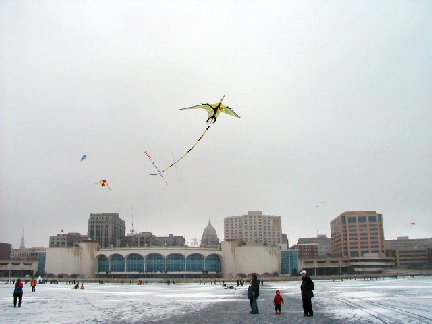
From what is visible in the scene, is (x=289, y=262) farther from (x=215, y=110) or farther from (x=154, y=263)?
(x=215, y=110)

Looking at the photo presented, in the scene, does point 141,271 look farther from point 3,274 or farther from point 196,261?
point 3,274

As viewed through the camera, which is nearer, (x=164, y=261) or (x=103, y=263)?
(x=164, y=261)

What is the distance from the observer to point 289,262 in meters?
159

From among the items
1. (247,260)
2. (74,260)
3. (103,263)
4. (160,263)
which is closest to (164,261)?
(160,263)

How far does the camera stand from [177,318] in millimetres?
20812

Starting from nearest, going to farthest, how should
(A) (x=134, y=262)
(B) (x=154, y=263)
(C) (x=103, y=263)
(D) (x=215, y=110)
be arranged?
(D) (x=215, y=110) → (B) (x=154, y=263) → (A) (x=134, y=262) → (C) (x=103, y=263)

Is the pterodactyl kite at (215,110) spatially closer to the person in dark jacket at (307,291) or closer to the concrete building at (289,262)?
the person in dark jacket at (307,291)

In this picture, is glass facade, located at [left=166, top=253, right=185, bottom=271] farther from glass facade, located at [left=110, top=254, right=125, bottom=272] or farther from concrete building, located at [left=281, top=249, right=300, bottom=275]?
concrete building, located at [left=281, top=249, right=300, bottom=275]

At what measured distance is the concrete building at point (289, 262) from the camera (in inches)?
6221

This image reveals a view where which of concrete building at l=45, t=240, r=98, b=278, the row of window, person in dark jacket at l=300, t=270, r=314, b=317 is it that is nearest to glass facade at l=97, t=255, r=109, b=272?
the row of window

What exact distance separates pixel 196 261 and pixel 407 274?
223 ft

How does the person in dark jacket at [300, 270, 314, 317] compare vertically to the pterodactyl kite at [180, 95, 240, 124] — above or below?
below

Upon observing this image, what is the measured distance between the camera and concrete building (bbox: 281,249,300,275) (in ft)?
518

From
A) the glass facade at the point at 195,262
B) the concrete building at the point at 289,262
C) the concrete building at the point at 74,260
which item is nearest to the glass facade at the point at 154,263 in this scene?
the glass facade at the point at 195,262
